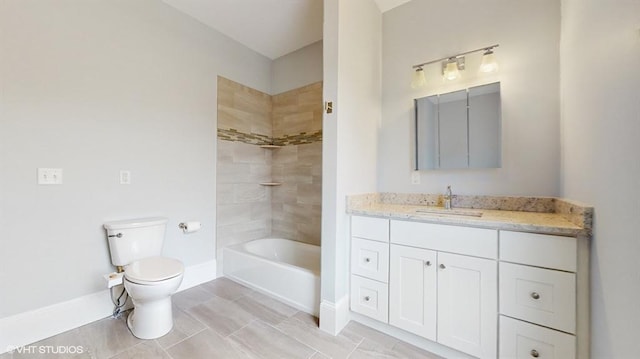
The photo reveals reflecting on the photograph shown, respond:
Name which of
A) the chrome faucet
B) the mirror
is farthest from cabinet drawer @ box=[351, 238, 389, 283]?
the mirror

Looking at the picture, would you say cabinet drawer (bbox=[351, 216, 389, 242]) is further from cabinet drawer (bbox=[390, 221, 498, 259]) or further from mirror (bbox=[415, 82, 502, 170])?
mirror (bbox=[415, 82, 502, 170])

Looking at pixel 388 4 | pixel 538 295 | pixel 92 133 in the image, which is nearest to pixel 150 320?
pixel 92 133

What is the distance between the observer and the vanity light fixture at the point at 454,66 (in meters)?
1.72

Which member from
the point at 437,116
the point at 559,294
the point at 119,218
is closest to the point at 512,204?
the point at 559,294

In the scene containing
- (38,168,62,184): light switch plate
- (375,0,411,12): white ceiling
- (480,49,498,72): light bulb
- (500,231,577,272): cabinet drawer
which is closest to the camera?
(500,231,577,272): cabinet drawer

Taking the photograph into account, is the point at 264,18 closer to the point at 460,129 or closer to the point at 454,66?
the point at 454,66

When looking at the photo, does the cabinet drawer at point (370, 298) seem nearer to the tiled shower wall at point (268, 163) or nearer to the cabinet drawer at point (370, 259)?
the cabinet drawer at point (370, 259)

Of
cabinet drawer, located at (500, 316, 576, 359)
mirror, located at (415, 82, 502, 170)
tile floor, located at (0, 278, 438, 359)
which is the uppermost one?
mirror, located at (415, 82, 502, 170)

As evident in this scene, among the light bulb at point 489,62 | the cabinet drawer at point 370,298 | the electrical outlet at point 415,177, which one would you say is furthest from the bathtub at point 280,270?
the light bulb at point 489,62

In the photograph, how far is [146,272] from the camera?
5.32 ft

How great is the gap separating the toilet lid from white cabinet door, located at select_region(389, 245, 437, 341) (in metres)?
1.47

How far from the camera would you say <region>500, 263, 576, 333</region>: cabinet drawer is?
111cm

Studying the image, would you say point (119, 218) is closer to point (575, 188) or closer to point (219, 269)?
point (219, 269)

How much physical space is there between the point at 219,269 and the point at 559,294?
270 cm
